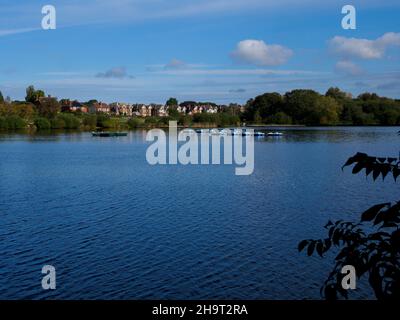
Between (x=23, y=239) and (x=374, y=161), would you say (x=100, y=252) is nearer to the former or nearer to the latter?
(x=23, y=239)

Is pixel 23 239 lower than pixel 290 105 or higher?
lower

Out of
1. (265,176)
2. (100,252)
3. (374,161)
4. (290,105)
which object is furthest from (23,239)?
(290,105)

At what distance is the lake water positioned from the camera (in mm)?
14023

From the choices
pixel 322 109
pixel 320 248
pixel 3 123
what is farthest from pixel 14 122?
pixel 320 248

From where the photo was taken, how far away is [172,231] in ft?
66.2

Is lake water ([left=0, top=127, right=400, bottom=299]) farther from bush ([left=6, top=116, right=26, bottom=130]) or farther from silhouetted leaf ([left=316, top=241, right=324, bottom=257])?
bush ([left=6, top=116, right=26, bottom=130])

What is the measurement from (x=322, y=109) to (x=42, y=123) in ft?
318

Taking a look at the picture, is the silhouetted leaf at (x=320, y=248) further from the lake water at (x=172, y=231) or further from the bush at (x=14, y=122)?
the bush at (x=14, y=122)

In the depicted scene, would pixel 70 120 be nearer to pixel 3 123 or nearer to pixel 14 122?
pixel 14 122

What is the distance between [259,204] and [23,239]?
41.7 ft

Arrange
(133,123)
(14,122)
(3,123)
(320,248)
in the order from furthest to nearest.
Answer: (133,123) < (14,122) < (3,123) < (320,248)

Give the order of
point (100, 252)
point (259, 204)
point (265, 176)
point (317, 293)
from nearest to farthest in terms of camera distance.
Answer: point (317, 293) → point (100, 252) → point (259, 204) → point (265, 176)

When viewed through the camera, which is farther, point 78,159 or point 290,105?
point 290,105

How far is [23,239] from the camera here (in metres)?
19.1
